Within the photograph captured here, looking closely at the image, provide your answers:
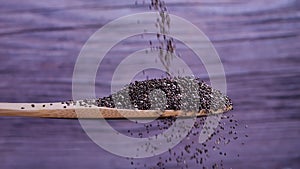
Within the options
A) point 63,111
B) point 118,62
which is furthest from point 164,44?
point 63,111

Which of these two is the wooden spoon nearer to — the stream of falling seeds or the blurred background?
the blurred background

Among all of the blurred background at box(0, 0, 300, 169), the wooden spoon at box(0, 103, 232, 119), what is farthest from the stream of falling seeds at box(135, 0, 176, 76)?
the wooden spoon at box(0, 103, 232, 119)

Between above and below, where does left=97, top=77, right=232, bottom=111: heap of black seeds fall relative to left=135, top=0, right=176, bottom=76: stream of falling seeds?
below

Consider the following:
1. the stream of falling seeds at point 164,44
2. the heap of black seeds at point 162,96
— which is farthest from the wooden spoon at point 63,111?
→ the stream of falling seeds at point 164,44

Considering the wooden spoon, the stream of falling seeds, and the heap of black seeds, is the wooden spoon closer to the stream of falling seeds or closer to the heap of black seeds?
the heap of black seeds

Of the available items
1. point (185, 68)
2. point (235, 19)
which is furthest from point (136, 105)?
point (235, 19)

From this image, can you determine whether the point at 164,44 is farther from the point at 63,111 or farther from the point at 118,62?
the point at 63,111
